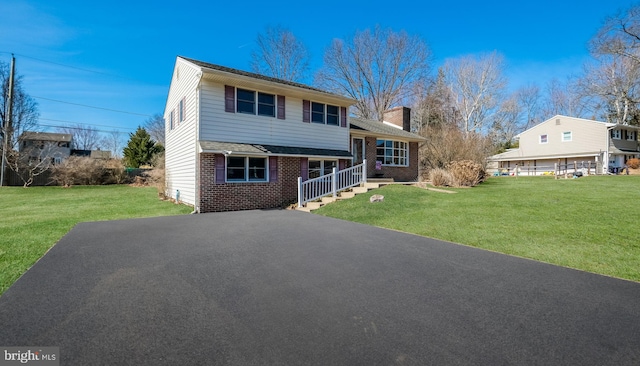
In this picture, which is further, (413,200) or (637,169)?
(637,169)

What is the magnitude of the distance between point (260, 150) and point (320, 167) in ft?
11.7

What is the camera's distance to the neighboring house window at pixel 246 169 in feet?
38.4

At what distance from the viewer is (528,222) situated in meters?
7.14

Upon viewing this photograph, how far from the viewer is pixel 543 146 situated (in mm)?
32688

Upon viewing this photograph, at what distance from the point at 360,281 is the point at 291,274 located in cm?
102

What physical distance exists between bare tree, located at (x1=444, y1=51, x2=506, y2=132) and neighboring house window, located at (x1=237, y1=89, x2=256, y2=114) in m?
28.2

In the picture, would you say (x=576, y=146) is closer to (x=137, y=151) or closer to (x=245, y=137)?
(x=245, y=137)

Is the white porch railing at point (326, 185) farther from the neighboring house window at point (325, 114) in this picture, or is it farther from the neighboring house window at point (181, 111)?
the neighboring house window at point (181, 111)

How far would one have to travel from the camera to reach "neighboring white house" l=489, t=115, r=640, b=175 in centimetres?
2752

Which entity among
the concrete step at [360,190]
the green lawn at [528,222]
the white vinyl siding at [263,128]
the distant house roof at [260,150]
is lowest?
the green lawn at [528,222]

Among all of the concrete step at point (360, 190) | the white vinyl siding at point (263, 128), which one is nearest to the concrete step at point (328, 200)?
the concrete step at point (360, 190)

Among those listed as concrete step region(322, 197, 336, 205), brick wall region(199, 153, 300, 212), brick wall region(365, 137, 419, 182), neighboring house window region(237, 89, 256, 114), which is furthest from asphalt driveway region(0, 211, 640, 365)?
brick wall region(365, 137, 419, 182)

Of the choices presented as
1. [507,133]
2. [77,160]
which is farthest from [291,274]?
[507,133]

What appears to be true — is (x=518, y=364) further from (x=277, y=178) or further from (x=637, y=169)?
(x=637, y=169)
